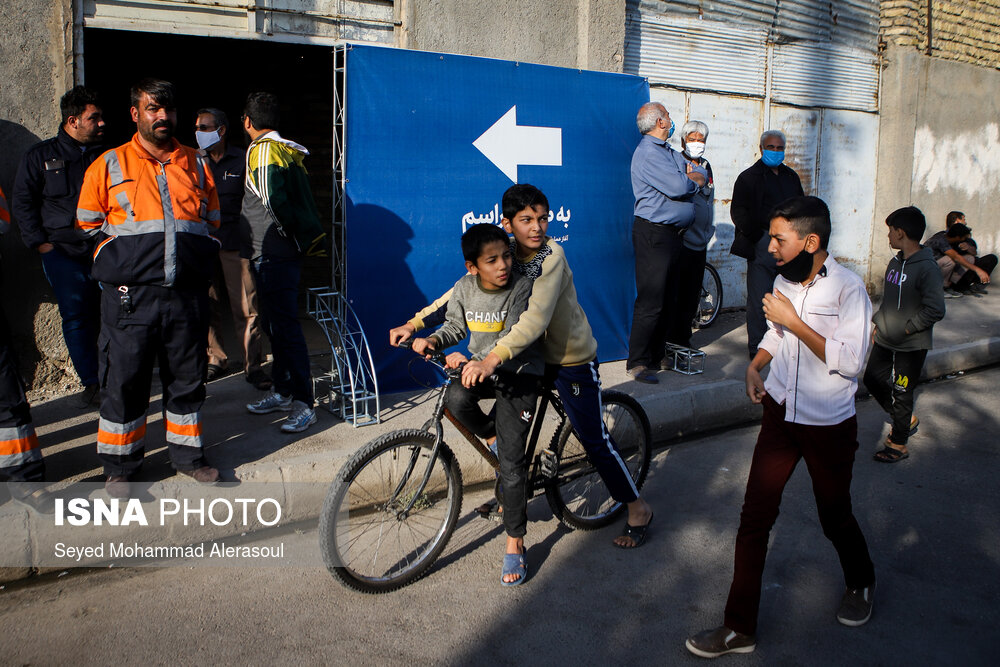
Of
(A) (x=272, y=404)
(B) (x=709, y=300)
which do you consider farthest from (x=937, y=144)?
(A) (x=272, y=404)

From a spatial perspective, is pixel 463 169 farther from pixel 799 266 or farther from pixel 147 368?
pixel 799 266

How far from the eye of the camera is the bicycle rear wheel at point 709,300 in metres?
9.00

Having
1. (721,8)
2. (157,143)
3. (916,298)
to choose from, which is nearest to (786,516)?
(916,298)

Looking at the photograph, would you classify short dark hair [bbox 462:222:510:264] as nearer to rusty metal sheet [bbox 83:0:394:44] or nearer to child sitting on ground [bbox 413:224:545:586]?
child sitting on ground [bbox 413:224:545:586]

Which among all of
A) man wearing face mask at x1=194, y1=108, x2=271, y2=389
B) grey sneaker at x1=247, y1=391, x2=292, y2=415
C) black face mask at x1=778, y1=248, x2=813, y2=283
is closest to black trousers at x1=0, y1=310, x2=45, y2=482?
grey sneaker at x1=247, y1=391, x2=292, y2=415

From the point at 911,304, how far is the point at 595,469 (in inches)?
100

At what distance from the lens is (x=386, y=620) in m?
3.46

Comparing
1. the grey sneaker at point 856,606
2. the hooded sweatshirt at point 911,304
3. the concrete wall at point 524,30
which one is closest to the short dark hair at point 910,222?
the hooded sweatshirt at point 911,304

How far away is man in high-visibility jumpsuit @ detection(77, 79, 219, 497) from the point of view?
3984 mm

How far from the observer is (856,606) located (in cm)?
345

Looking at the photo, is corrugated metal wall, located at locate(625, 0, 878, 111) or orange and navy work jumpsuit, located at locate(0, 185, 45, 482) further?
corrugated metal wall, located at locate(625, 0, 878, 111)

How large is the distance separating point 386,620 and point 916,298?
3.93 metres

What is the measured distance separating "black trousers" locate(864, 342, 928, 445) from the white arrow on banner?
9.43 feet

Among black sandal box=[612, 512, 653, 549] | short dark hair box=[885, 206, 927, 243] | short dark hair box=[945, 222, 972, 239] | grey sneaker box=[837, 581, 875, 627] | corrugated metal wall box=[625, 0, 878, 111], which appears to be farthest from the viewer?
short dark hair box=[945, 222, 972, 239]
